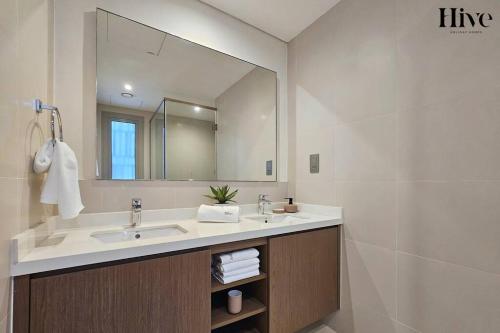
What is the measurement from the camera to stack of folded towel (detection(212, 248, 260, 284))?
1.07 m

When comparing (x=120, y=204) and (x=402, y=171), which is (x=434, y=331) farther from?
(x=120, y=204)

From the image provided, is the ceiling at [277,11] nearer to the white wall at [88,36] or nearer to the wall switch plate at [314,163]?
the white wall at [88,36]

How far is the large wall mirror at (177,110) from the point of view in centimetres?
126

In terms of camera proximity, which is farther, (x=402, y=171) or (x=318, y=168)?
(x=318, y=168)

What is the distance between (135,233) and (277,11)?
1.70 metres

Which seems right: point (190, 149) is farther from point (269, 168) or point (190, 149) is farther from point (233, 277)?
point (233, 277)

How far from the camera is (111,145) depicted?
4.11 feet

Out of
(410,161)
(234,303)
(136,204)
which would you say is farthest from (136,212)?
(410,161)

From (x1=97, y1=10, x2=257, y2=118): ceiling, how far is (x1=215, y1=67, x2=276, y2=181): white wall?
109 millimetres

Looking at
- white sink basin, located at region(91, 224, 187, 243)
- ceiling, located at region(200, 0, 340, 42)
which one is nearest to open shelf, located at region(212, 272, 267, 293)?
white sink basin, located at region(91, 224, 187, 243)

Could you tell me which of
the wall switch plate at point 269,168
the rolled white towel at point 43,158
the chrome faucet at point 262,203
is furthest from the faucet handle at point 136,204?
the wall switch plate at point 269,168

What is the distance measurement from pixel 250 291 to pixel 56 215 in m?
1.07

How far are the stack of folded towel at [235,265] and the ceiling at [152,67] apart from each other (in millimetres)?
979

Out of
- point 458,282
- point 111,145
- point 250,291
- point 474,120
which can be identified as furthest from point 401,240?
point 111,145
